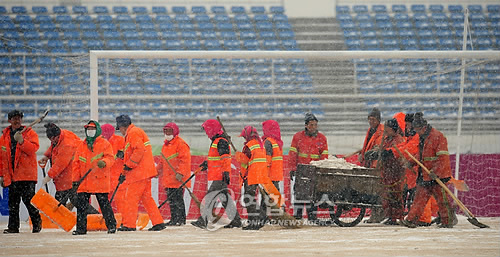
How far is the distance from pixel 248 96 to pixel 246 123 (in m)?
0.94

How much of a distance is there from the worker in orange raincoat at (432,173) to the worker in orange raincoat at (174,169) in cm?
367

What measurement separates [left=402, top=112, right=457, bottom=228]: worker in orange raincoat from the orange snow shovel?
4.84 meters

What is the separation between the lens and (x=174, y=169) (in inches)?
505

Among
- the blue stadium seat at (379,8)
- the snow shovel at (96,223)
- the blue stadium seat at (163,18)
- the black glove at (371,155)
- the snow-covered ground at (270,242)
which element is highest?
the blue stadium seat at (379,8)

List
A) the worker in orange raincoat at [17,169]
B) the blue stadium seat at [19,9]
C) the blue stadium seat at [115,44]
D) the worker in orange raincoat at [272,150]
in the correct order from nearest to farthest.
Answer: the worker in orange raincoat at [17,169]
the worker in orange raincoat at [272,150]
the blue stadium seat at [115,44]
the blue stadium seat at [19,9]

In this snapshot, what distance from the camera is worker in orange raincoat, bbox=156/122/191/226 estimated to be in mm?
12836

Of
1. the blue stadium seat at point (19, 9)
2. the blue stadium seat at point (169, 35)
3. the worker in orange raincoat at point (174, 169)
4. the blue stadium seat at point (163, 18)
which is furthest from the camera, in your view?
the blue stadium seat at point (163, 18)

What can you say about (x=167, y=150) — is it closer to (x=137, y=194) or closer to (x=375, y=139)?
(x=137, y=194)

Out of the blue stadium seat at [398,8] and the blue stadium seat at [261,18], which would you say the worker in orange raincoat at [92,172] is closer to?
the blue stadium seat at [261,18]

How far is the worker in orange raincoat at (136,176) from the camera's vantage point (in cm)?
1134

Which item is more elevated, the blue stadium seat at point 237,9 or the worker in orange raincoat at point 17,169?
the blue stadium seat at point 237,9

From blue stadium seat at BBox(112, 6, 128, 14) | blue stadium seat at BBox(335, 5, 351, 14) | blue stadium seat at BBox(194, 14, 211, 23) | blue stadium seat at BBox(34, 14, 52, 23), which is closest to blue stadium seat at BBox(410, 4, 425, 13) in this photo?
blue stadium seat at BBox(335, 5, 351, 14)

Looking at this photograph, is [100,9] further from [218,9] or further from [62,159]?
[62,159]

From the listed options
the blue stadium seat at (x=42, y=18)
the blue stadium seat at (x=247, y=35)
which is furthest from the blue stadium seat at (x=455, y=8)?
the blue stadium seat at (x=42, y=18)
